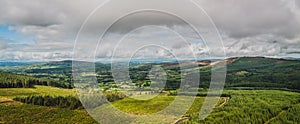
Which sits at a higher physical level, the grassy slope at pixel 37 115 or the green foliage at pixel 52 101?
the green foliage at pixel 52 101

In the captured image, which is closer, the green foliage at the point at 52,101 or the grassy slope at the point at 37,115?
the grassy slope at the point at 37,115

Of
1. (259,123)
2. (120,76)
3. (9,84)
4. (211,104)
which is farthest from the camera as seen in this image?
(9,84)

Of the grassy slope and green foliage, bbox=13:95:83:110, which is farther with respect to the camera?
green foliage, bbox=13:95:83:110

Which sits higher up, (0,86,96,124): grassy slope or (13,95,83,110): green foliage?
(13,95,83,110): green foliage

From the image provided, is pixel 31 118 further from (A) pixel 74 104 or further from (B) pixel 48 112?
(A) pixel 74 104

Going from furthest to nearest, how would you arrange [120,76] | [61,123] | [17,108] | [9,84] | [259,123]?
[9,84]
[17,108]
[259,123]
[61,123]
[120,76]

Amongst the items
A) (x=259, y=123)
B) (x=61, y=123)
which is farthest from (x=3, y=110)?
(x=259, y=123)

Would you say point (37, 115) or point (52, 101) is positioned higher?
point (52, 101)

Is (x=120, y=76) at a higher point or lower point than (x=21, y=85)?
higher

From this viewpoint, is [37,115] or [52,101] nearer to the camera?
[37,115]

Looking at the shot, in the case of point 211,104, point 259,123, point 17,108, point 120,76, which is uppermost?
point 120,76

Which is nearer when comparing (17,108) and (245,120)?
(245,120)
